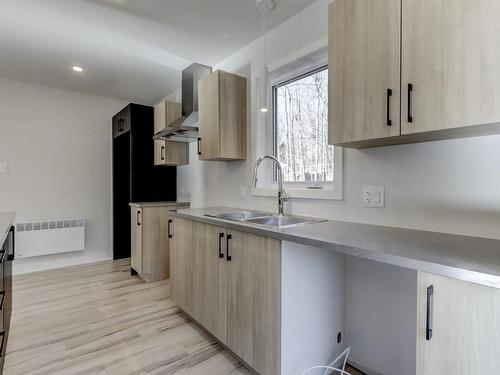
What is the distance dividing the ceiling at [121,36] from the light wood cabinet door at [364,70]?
2.62ft

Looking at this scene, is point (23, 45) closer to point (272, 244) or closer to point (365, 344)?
point (272, 244)

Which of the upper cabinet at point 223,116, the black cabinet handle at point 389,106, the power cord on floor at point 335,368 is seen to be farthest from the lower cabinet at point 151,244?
the black cabinet handle at point 389,106

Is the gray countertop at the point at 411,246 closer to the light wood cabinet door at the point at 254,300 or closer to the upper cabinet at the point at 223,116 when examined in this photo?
the light wood cabinet door at the point at 254,300

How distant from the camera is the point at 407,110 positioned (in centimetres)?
113

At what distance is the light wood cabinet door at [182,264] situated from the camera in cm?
209

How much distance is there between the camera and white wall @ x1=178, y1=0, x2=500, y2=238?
46.9 inches

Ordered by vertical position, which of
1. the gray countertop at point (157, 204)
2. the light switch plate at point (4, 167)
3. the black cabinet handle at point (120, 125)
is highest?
the black cabinet handle at point (120, 125)

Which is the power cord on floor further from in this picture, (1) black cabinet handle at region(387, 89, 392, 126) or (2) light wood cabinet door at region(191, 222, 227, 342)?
(1) black cabinet handle at region(387, 89, 392, 126)

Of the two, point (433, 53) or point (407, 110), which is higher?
point (433, 53)

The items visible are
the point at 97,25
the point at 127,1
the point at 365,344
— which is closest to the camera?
the point at 365,344

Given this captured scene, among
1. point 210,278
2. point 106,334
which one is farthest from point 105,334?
point 210,278

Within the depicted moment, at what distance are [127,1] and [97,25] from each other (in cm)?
47

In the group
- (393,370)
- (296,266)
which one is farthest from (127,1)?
(393,370)

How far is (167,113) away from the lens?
3.24 metres
